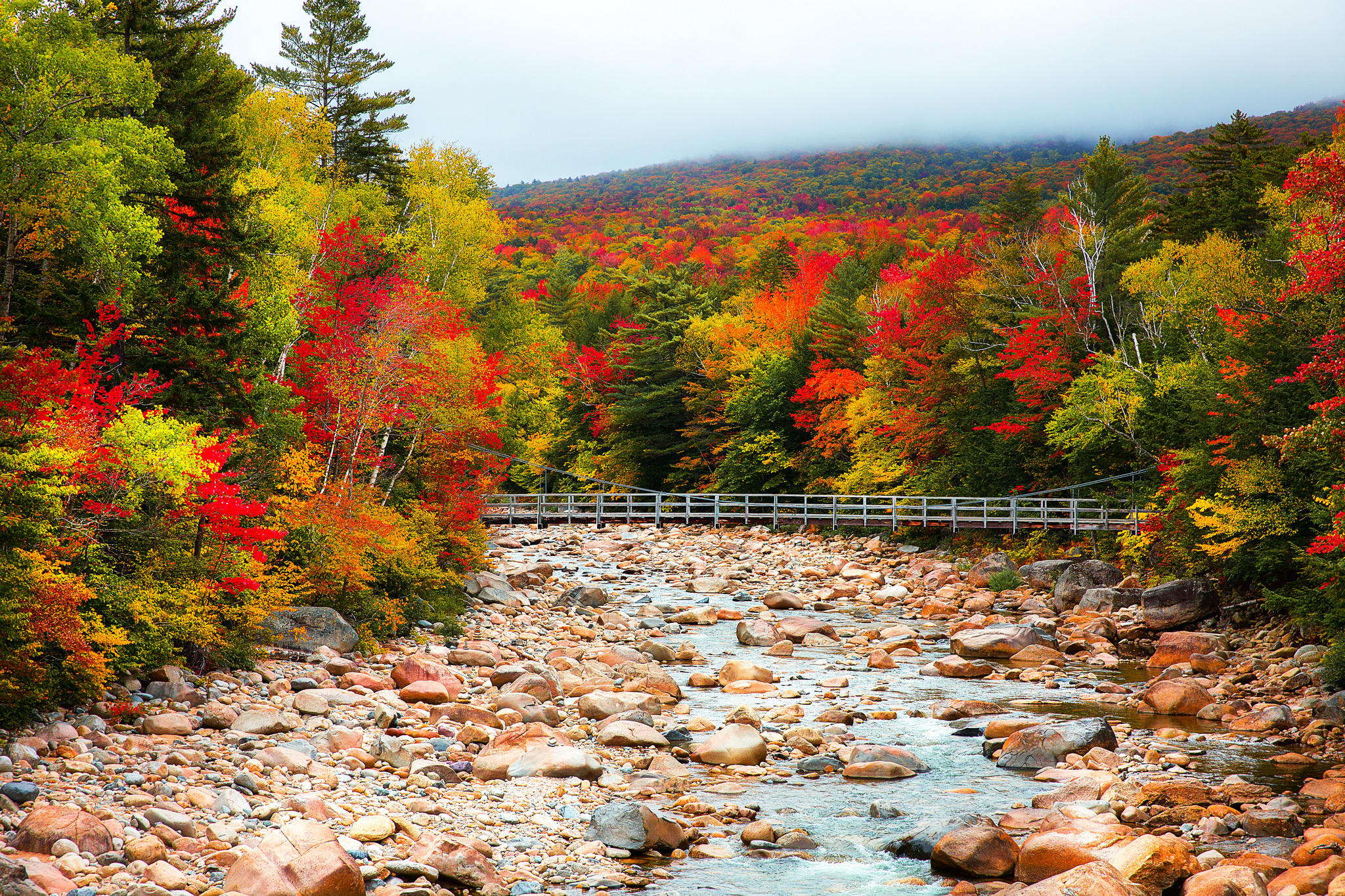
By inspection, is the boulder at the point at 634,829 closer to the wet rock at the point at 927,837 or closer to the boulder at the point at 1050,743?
the wet rock at the point at 927,837

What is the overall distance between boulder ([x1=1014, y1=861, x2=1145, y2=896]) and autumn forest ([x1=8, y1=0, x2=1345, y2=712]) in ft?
20.0

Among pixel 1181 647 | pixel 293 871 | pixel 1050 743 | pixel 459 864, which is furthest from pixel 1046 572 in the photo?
pixel 293 871

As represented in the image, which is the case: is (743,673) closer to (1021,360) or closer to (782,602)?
(782,602)

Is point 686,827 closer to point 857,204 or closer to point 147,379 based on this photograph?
point 147,379

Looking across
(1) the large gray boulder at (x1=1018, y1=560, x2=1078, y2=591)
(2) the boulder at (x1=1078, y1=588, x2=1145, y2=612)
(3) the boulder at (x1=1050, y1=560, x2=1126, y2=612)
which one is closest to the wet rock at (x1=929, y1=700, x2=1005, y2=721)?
(2) the boulder at (x1=1078, y1=588, x2=1145, y2=612)

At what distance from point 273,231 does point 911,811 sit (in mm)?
14373

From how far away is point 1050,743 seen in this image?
10.3 metres

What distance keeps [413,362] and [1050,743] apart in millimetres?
12499

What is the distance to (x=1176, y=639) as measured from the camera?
15.2 meters

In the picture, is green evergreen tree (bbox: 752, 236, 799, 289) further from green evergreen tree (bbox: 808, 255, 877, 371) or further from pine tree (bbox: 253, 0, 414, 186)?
pine tree (bbox: 253, 0, 414, 186)

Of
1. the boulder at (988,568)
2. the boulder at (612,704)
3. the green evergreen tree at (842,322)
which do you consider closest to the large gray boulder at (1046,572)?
the boulder at (988,568)

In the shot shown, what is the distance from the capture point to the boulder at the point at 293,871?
6.10 metres

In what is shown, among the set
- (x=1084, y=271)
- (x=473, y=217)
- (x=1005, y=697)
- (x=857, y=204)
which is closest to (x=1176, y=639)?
(x=1005, y=697)

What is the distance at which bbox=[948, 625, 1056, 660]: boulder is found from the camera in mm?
16234
